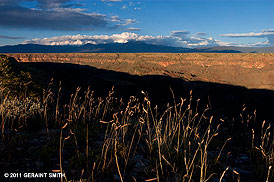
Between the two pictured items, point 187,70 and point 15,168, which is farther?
point 187,70

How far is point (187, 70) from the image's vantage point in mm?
68625

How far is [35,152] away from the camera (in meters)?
3.56

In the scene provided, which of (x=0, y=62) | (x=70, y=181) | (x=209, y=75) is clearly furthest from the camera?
(x=209, y=75)

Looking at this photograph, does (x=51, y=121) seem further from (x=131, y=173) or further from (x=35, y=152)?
(x=131, y=173)

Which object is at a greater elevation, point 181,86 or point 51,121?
point 51,121

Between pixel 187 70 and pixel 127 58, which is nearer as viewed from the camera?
pixel 187 70

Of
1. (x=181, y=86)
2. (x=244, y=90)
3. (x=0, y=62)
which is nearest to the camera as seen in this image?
(x=0, y=62)

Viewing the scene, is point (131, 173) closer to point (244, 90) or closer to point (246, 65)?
point (244, 90)

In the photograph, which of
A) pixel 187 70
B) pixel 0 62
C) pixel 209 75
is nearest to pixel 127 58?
pixel 187 70

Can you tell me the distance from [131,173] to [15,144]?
198cm

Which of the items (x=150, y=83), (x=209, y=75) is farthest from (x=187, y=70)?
(x=150, y=83)

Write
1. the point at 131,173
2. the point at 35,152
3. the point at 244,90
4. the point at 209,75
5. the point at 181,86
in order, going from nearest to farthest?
the point at 131,173 → the point at 35,152 → the point at 181,86 → the point at 244,90 → the point at 209,75

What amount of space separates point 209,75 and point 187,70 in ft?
23.2

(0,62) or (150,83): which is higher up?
(0,62)
